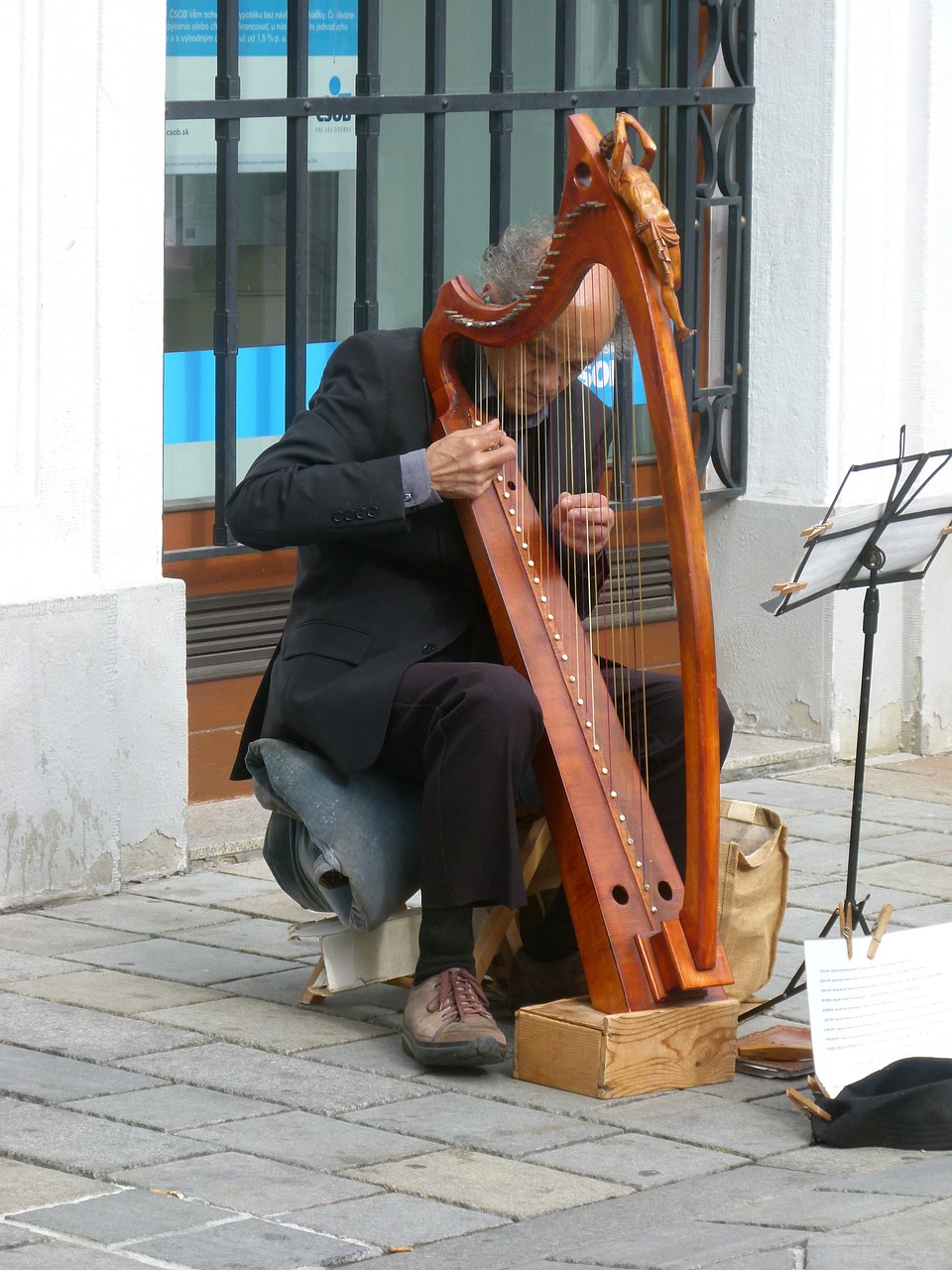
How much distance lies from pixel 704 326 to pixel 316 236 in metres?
1.44

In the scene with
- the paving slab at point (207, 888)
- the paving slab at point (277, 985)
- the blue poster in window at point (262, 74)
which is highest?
the blue poster in window at point (262, 74)

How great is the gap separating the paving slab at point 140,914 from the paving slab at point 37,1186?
5.01 feet

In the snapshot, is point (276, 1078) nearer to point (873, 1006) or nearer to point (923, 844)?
point (873, 1006)

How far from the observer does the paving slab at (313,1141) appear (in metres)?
3.29

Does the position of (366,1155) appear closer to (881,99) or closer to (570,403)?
(570,403)

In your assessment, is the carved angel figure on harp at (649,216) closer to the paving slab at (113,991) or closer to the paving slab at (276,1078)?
the paving slab at (276,1078)

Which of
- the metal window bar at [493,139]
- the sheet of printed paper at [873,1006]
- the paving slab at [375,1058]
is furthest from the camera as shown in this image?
the metal window bar at [493,139]

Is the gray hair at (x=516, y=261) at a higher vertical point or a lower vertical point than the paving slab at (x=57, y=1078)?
higher

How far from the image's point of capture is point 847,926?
11.7 ft

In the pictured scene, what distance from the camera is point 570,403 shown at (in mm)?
4023

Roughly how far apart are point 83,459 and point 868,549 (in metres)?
1.96

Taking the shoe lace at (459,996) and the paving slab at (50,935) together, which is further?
the paving slab at (50,935)

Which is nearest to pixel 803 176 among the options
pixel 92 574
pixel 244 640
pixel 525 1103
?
pixel 244 640

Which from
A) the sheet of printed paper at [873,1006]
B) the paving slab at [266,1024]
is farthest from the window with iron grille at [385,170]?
the sheet of printed paper at [873,1006]
